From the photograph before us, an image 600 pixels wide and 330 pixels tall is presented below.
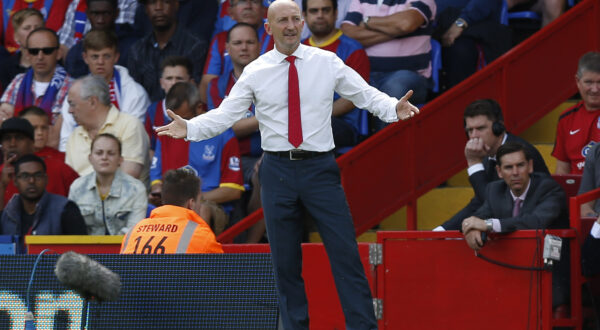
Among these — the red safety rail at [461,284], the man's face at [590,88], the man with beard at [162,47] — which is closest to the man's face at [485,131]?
the man's face at [590,88]

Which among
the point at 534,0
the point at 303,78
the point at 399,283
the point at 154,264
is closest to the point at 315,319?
the point at 399,283

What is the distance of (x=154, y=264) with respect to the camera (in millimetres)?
7152

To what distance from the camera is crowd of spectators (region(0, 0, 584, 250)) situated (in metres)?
10.2

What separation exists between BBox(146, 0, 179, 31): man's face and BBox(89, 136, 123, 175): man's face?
2294 millimetres

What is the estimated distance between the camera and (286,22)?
21.4 ft

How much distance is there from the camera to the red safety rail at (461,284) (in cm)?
759

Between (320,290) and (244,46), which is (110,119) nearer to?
(244,46)

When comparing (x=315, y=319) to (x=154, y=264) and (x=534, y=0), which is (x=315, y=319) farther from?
(x=534, y=0)

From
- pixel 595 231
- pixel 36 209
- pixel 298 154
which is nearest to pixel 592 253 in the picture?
pixel 595 231

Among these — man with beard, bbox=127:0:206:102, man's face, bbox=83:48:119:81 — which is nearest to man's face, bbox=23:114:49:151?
man's face, bbox=83:48:119:81

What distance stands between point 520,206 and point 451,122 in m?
2.37

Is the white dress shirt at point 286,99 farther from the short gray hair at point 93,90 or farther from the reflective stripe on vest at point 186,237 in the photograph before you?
the short gray hair at point 93,90

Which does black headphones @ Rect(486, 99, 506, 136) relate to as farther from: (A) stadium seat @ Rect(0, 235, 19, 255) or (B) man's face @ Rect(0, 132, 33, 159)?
(B) man's face @ Rect(0, 132, 33, 159)

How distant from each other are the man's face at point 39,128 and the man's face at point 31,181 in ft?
4.69
